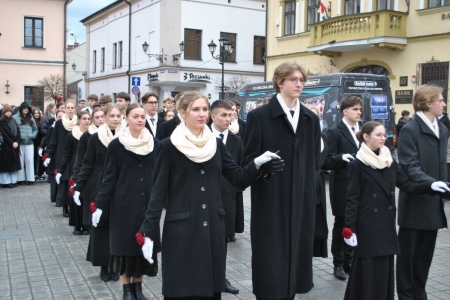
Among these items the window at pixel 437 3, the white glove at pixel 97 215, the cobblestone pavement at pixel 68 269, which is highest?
the window at pixel 437 3

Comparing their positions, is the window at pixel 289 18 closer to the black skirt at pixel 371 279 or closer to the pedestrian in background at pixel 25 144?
the pedestrian in background at pixel 25 144

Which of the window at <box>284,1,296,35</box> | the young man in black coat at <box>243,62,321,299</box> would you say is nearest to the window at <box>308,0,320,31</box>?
the window at <box>284,1,296,35</box>

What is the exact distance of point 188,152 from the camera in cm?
386

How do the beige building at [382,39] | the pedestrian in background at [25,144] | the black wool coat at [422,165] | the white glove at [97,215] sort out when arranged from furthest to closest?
the beige building at [382,39]
the pedestrian in background at [25,144]
the white glove at [97,215]
the black wool coat at [422,165]

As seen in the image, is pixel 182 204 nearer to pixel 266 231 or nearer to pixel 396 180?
pixel 266 231

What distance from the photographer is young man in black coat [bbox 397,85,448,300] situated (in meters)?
4.81

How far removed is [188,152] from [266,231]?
79cm

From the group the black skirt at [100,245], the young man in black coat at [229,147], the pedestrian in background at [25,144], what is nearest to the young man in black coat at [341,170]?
the young man in black coat at [229,147]

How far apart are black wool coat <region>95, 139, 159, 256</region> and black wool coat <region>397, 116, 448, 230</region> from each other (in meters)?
2.35

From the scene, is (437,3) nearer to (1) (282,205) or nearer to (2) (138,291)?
(2) (138,291)

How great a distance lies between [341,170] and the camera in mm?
5875

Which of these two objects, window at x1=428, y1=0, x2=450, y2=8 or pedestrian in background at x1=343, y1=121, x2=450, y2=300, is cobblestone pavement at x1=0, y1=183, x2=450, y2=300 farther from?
window at x1=428, y1=0, x2=450, y2=8

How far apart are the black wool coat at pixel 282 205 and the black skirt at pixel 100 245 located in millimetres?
2115

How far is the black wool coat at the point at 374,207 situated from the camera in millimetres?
4555
